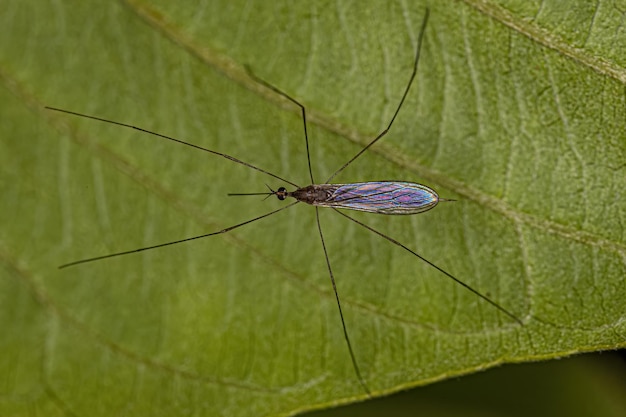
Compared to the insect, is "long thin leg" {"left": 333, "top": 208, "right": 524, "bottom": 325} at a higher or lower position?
lower

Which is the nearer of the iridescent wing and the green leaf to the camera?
the green leaf

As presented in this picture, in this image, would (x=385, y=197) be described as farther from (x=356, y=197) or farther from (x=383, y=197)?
(x=356, y=197)

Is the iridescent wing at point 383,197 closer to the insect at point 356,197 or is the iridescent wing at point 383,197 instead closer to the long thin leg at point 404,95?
the insect at point 356,197

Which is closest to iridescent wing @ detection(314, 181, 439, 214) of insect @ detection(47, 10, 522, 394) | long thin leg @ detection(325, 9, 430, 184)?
insect @ detection(47, 10, 522, 394)

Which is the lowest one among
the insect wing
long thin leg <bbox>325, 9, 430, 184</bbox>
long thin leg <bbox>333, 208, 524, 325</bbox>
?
long thin leg <bbox>333, 208, 524, 325</bbox>

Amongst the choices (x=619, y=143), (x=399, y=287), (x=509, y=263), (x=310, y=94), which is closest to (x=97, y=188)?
(x=310, y=94)

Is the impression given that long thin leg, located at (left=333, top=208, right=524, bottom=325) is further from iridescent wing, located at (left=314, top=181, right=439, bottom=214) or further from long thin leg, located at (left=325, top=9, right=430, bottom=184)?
long thin leg, located at (left=325, top=9, right=430, bottom=184)

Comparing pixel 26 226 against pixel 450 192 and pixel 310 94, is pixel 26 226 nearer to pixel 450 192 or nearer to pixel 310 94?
pixel 310 94
